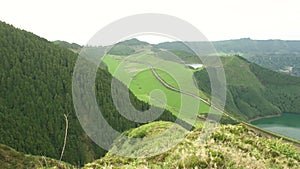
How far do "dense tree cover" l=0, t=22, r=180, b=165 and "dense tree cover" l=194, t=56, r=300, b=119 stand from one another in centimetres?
9170

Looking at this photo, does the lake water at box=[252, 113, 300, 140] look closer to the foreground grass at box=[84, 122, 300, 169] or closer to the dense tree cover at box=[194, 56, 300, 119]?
the dense tree cover at box=[194, 56, 300, 119]

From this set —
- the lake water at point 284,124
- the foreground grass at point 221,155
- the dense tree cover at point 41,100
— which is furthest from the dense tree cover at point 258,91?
the foreground grass at point 221,155

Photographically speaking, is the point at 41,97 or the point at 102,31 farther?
the point at 41,97

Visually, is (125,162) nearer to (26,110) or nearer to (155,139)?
(155,139)

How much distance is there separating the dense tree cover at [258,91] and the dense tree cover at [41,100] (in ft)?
301

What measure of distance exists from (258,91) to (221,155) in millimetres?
189546

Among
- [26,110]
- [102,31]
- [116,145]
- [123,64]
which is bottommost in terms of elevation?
[26,110]

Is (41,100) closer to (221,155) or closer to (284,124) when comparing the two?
(221,155)

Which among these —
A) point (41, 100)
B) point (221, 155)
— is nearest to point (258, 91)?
point (41, 100)

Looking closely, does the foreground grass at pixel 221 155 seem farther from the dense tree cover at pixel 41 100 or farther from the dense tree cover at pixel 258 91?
the dense tree cover at pixel 258 91

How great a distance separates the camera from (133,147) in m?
10.5

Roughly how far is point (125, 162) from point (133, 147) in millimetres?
2292

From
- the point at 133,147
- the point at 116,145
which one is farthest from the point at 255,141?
the point at 116,145

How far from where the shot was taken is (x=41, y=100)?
236 feet
